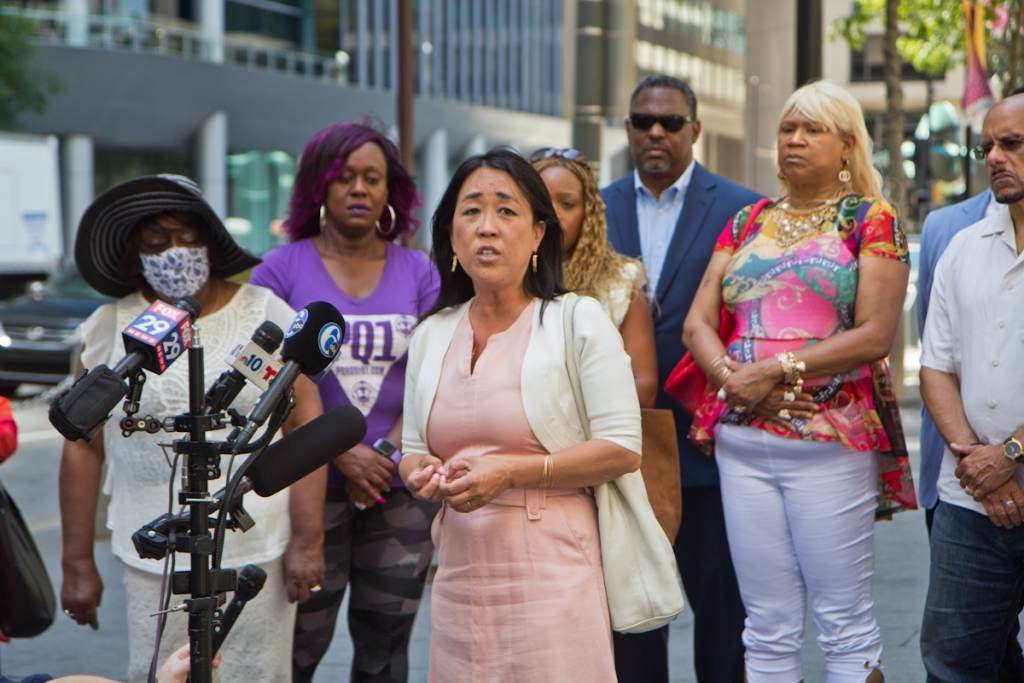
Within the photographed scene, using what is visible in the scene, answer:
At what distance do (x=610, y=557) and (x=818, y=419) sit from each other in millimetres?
1351

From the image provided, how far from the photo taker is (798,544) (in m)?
5.00

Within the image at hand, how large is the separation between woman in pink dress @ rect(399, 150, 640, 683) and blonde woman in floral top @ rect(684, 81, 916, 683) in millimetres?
1181

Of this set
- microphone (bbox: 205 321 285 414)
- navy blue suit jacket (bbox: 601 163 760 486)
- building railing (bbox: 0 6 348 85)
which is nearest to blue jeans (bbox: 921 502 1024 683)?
navy blue suit jacket (bbox: 601 163 760 486)

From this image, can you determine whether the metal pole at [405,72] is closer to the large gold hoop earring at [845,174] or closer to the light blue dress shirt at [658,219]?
the light blue dress shirt at [658,219]

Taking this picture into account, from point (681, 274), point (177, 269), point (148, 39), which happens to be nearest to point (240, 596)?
point (177, 269)

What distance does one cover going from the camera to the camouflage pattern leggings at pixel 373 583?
5.16 m

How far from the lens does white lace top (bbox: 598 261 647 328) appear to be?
16.3 ft

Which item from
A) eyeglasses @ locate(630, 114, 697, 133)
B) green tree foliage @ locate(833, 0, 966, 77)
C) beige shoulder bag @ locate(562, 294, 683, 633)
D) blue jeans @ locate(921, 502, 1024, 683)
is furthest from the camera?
green tree foliage @ locate(833, 0, 966, 77)

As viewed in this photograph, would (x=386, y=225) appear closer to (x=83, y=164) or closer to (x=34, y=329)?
(x=34, y=329)

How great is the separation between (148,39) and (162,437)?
39903 millimetres

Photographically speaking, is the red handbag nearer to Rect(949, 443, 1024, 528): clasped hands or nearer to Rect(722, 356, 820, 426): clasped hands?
Rect(722, 356, 820, 426): clasped hands

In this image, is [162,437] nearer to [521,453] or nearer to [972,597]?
[521,453]

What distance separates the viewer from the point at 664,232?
583 cm

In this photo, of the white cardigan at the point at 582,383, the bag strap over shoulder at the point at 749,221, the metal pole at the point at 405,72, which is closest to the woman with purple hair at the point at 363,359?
the bag strap over shoulder at the point at 749,221
